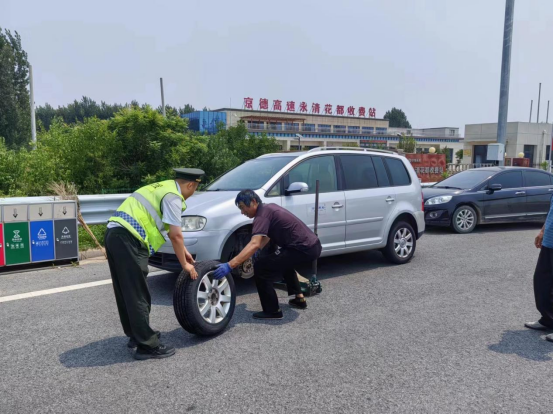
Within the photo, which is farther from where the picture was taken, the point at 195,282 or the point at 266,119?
the point at 266,119

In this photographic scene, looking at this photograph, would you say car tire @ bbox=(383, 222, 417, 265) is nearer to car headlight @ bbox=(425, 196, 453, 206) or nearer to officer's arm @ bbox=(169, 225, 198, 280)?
car headlight @ bbox=(425, 196, 453, 206)

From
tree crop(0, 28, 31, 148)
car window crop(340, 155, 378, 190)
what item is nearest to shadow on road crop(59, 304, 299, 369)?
car window crop(340, 155, 378, 190)

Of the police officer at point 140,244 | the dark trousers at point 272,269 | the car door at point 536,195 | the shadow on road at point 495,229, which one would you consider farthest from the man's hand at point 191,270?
the car door at point 536,195

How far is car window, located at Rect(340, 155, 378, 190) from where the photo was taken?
23.8 ft

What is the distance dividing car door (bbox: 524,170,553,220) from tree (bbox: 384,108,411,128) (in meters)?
143

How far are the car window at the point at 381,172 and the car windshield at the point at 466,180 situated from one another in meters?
4.82

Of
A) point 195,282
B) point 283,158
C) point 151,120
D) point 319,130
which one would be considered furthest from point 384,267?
point 319,130

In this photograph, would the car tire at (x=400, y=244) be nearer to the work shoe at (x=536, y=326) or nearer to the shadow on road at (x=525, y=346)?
the work shoe at (x=536, y=326)

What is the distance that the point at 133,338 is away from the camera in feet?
13.6

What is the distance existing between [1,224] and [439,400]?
253 inches

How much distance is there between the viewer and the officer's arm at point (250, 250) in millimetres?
4618

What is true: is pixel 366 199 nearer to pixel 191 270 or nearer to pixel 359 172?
pixel 359 172

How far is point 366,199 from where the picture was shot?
7258 millimetres

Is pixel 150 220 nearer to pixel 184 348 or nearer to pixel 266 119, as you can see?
pixel 184 348
